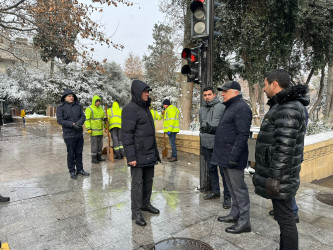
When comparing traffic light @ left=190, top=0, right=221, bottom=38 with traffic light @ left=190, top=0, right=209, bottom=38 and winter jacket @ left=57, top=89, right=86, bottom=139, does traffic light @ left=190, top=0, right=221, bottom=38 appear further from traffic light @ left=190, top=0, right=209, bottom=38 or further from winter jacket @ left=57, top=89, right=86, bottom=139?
winter jacket @ left=57, top=89, right=86, bottom=139

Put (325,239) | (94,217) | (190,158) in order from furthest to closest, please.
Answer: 1. (190,158)
2. (94,217)
3. (325,239)

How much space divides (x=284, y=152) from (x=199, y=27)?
120 inches

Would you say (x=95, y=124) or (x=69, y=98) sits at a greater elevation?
(x=69, y=98)

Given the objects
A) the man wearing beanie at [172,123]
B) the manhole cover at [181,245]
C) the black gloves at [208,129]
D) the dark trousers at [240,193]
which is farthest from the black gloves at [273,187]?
the man wearing beanie at [172,123]

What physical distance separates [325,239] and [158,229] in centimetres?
218

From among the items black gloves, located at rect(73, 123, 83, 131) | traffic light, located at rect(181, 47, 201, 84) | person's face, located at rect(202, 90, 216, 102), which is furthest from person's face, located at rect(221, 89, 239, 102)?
black gloves, located at rect(73, 123, 83, 131)

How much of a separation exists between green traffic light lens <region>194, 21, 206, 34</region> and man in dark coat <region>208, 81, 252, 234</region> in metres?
1.56

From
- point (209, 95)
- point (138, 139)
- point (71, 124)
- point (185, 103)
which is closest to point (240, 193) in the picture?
point (138, 139)

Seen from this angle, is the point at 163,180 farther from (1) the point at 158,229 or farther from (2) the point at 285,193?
(2) the point at 285,193

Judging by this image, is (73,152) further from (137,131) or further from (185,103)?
(185,103)

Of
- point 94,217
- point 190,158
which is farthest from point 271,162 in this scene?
point 190,158

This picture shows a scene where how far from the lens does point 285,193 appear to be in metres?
2.46

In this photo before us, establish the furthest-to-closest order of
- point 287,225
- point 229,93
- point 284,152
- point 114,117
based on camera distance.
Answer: point 114,117 < point 229,93 < point 287,225 < point 284,152

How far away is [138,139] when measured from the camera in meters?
3.62
